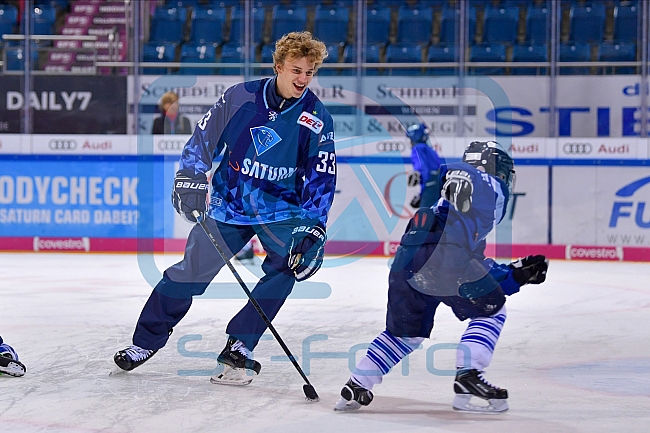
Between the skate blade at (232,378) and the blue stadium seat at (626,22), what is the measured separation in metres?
6.46

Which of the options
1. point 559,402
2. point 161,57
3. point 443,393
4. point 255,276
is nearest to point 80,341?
point 443,393

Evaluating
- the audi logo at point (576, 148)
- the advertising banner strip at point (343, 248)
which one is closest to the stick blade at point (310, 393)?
the advertising banner strip at point (343, 248)

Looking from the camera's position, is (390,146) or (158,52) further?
(158,52)

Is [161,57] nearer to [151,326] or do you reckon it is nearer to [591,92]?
[591,92]

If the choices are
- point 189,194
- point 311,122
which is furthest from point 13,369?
point 311,122

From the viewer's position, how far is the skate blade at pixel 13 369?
3.62 meters

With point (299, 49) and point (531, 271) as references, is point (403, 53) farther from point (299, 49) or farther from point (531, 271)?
point (531, 271)

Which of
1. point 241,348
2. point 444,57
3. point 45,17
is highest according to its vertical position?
point 45,17

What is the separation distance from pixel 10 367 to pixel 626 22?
7.54m

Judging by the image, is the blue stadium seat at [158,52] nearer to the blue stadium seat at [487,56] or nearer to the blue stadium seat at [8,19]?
the blue stadium seat at [8,19]

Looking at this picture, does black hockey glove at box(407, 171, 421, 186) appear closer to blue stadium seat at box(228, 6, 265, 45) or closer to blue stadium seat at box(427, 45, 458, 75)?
blue stadium seat at box(427, 45, 458, 75)

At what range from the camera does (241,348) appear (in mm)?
3682

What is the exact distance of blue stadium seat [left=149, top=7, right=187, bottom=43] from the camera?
1050cm

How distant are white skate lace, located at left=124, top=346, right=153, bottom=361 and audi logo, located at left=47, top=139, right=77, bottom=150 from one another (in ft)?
19.2
